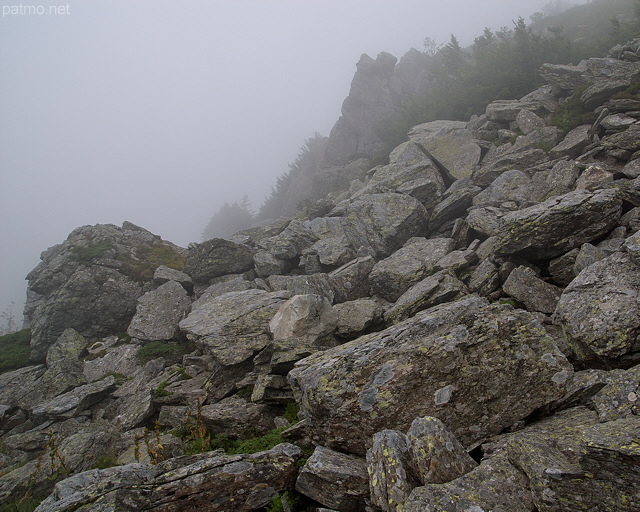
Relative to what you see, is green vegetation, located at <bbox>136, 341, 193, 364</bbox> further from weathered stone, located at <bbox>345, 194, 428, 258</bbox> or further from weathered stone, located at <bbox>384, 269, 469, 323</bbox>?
weathered stone, located at <bbox>345, 194, 428, 258</bbox>

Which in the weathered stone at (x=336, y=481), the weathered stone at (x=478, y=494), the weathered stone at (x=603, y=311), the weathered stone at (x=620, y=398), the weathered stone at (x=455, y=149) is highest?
the weathered stone at (x=455, y=149)

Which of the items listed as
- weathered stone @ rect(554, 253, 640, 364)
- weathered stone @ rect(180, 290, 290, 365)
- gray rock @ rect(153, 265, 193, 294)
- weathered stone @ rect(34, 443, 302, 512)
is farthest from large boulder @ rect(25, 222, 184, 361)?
weathered stone @ rect(554, 253, 640, 364)

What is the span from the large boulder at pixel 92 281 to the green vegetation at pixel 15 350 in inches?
26.9

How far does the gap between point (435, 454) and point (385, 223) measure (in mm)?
17945

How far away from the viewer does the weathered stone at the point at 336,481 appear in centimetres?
654

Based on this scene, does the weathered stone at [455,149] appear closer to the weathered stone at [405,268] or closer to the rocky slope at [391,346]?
the rocky slope at [391,346]

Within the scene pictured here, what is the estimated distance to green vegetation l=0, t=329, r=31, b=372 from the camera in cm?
2084

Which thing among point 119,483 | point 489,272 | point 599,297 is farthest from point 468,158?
point 119,483

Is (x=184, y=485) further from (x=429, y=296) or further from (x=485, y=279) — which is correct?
(x=485, y=279)

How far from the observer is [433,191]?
24234mm

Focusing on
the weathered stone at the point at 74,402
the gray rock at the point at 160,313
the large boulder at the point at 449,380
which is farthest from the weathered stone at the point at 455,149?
the weathered stone at the point at 74,402

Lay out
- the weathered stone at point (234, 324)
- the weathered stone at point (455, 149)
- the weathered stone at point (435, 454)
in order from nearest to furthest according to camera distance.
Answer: the weathered stone at point (435, 454) < the weathered stone at point (234, 324) < the weathered stone at point (455, 149)

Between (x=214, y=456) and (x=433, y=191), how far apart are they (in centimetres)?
2157

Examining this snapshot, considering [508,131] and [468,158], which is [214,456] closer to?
[468,158]
